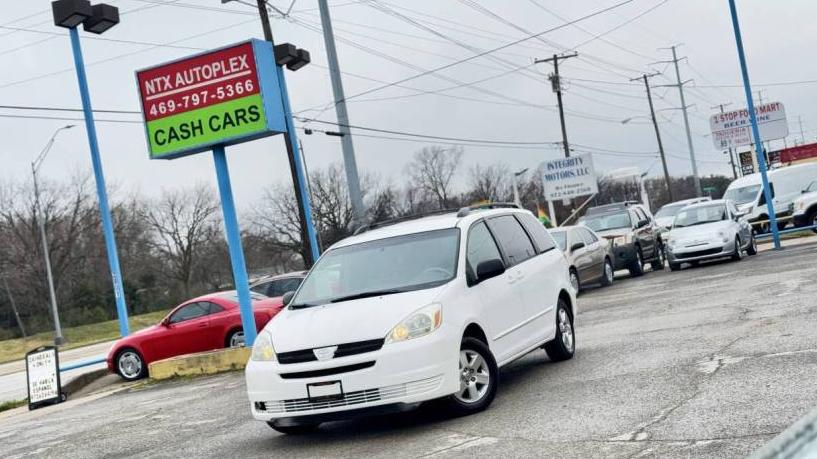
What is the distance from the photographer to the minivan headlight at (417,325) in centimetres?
714

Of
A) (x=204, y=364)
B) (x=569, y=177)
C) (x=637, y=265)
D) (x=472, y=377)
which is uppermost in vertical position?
(x=569, y=177)

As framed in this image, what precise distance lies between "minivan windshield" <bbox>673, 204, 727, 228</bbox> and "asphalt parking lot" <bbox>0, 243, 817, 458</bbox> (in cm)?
991

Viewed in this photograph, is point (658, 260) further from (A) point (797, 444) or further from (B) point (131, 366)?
(A) point (797, 444)

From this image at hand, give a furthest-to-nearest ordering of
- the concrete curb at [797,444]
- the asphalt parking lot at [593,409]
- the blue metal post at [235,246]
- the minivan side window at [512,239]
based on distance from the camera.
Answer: the blue metal post at [235,246], the minivan side window at [512,239], the asphalt parking lot at [593,409], the concrete curb at [797,444]

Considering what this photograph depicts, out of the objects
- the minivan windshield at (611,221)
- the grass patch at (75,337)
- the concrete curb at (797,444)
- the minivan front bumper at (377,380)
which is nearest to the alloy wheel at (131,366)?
Result: the minivan front bumper at (377,380)

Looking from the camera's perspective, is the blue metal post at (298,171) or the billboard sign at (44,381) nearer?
the billboard sign at (44,381)

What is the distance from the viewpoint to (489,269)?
8117mm

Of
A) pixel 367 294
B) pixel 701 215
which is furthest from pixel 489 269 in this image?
pixel 701 215

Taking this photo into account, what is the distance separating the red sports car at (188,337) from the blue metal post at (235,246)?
8.24 feet

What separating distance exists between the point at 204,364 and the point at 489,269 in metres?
8.69

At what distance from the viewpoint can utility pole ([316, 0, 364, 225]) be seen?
90.0 ft

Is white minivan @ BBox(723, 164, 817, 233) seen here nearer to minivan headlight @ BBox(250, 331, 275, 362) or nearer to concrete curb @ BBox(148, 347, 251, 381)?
concrete curb @ BBox(148, 347, 251, 381)

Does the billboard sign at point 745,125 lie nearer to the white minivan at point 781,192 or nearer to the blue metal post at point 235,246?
the white minivan at point 781,192

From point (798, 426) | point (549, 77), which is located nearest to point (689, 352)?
point (798, 426)
